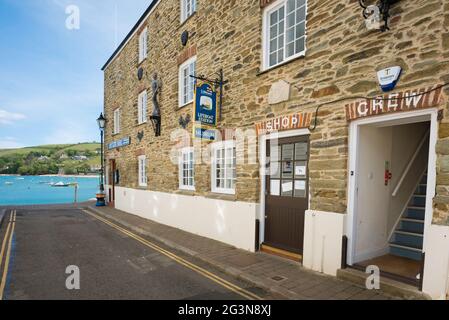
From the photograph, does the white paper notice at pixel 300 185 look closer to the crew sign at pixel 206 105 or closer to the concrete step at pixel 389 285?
the concrete step at pixel 389 285

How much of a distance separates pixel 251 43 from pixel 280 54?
91 cm

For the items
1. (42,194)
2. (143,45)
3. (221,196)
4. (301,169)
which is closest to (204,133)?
(221,196)

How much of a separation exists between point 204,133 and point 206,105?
32.1 inches

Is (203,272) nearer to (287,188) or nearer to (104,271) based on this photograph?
(104,271)

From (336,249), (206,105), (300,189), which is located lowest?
(336,249)

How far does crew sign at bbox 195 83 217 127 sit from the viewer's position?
7109 mm

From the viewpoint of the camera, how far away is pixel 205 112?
7.29 m

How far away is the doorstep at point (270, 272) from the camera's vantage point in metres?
4.15

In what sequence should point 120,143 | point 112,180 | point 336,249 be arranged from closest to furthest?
point 336,249 → point 120,143 → point 112,180

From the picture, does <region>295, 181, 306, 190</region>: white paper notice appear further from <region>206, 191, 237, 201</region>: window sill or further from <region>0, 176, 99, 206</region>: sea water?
<region>0, 176, 99, 206</region>: sea water

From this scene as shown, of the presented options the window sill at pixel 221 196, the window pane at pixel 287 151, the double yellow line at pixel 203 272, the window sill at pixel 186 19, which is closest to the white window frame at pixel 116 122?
the window sill at pixel 186 19

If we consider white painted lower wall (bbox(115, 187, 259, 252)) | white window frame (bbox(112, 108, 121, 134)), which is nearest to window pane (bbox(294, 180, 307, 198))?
white painted lower wall (bbox(115, 187, 259, 252))

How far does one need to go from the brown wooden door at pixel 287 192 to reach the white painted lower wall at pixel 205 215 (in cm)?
51

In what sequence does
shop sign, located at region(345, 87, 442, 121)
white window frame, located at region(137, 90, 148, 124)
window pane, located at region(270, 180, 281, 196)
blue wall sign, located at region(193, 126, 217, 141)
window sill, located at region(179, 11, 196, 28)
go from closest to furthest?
shop sign, located at region(345, 87, 442, 121) → window pane, located at region(270, 180, 281, 196) → blue wall sign, located at region(193, 126, 217, 141) → window sill, located at region(179, 11, 196, 28) → white window frame, located at region(137, 90, 148, 124)
